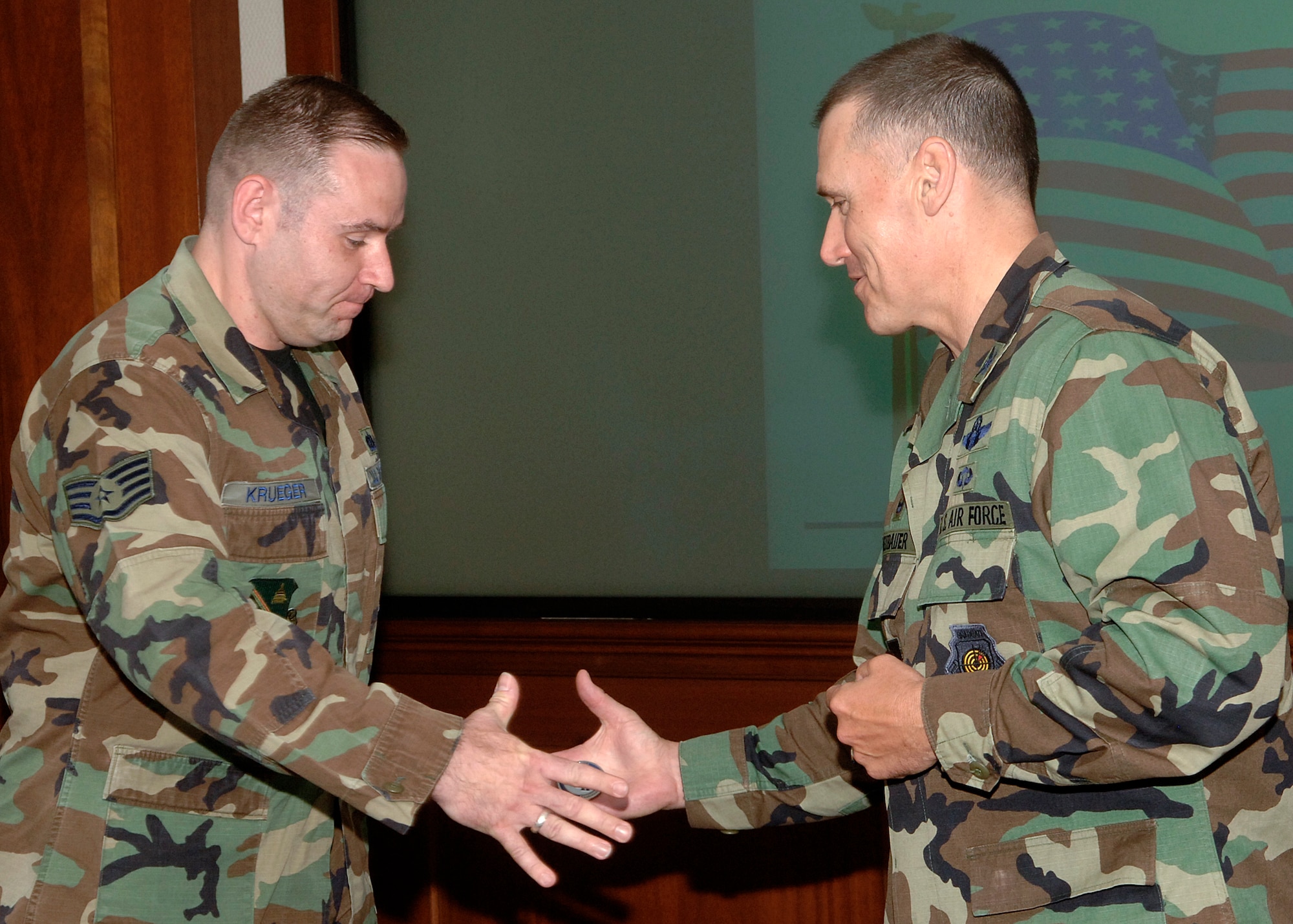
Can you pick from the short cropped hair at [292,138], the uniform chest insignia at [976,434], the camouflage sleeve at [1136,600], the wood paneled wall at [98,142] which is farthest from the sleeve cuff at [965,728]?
the wood paneled wall at [98,142]

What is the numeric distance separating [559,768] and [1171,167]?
1798mm

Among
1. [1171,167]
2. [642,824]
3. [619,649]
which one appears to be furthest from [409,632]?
[1171,167]

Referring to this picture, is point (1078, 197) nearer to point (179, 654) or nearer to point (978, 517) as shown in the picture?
point (978, 517)

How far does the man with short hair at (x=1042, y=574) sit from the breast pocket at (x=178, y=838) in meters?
0.83

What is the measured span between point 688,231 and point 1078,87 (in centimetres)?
90

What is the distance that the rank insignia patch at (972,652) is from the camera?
132 centimetres

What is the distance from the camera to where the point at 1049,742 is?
121 cm

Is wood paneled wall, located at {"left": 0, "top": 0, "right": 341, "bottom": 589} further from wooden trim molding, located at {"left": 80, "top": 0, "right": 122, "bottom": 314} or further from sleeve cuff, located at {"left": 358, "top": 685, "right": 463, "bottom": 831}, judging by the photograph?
sleeve cuff, located at {"left": 358, "top": 685, "right": 463, "bottom": 831}

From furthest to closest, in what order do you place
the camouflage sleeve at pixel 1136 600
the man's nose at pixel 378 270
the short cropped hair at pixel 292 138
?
1. the man's nose at pixel 378 270
2. the short cropped hair at pixel 292 138
3. the camouflage sleeve at pixel 1136 600

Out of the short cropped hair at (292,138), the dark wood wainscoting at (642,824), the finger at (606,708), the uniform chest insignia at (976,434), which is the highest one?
the short cropped hair at (292,138)

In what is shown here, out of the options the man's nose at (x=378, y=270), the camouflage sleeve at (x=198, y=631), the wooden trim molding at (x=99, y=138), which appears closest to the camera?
the camouflage sleeve at (x=198, y=631)

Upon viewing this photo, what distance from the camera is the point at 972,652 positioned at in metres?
1.34

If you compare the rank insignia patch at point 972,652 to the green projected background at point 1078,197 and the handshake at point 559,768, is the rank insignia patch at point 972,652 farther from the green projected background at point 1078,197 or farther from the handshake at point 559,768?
the green projected background at point 1078,197

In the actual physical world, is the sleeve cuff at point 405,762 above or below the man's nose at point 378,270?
below
